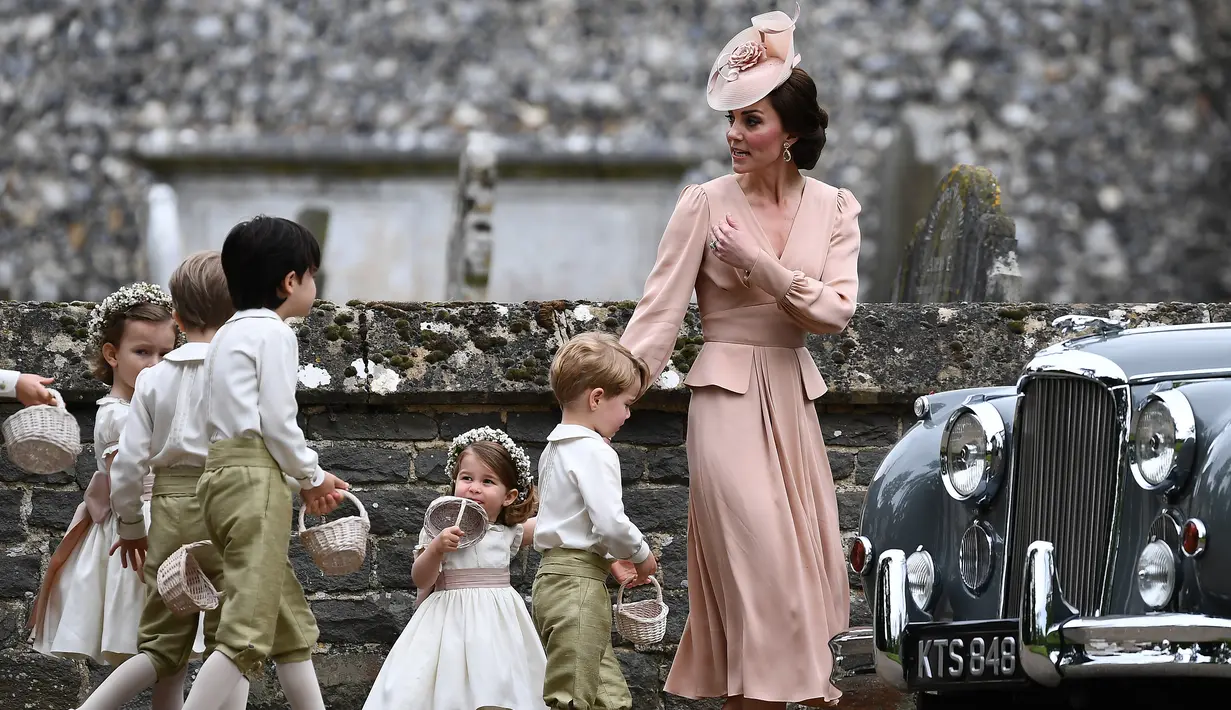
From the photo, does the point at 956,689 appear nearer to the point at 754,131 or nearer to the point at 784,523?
the point at 784,523

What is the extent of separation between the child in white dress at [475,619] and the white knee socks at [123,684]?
1.73 feet

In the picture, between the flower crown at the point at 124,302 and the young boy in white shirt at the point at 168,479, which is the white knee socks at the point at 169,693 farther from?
the flower crown at the point at 124,302

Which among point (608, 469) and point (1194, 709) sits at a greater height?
point (608, 469)

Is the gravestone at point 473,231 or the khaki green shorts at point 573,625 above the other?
the gravestone at point 473,231

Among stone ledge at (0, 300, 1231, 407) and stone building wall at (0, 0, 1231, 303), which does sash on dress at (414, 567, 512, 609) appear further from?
stone building wall at (0, 0, 1231, 303)

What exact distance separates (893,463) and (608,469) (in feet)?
2.20

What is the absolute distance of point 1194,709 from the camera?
11.2 ft

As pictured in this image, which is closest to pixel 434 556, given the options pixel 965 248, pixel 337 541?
pixel 337 541

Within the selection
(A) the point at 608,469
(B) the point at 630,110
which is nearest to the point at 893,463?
(A) the point at 608,469

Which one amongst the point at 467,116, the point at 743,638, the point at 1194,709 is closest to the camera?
the point at 1194,709

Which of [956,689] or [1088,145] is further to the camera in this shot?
[1088,145]

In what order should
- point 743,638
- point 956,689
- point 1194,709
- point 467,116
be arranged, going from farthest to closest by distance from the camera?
1. point 467,116
2. point 743,638
3. point 956,689
4. point 1194,709

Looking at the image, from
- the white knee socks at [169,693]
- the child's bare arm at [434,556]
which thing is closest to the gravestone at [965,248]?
the child's bare arm at [434,556]

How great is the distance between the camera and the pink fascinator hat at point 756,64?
4441mm
